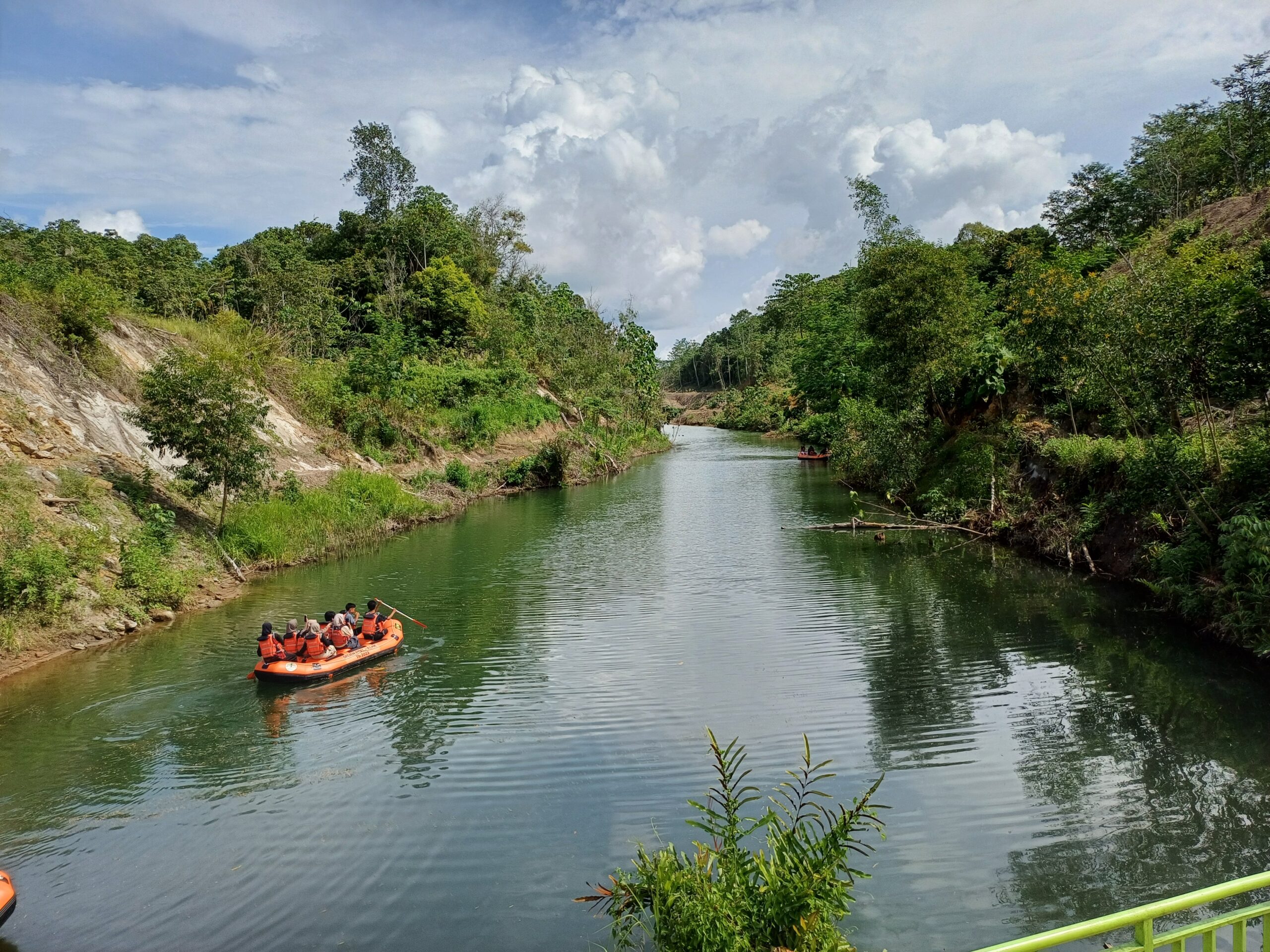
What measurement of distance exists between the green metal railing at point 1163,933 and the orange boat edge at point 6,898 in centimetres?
782

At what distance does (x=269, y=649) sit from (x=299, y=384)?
19149 mm

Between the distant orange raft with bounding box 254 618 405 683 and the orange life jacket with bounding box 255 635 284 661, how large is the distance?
11 centimetres

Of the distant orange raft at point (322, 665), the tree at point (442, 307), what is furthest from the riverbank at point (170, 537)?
the tree at point (442, 307)

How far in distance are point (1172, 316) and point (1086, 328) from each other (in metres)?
3.43

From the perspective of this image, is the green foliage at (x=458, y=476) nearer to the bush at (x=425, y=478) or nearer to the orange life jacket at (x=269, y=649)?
the bush at (x=425, y=478)

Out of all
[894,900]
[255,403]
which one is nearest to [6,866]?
[894,900]

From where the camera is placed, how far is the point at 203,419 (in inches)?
734

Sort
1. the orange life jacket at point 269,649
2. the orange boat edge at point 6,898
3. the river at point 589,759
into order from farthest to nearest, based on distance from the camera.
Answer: the orange life jacket at point 269,649 → the river at point 589,759 → the orange boat edge at point 6,898

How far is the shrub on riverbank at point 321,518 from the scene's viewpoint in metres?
20.7

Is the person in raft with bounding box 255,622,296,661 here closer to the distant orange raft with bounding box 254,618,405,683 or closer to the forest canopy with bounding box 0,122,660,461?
the distant orange raft with bounding box 254,618,405,683

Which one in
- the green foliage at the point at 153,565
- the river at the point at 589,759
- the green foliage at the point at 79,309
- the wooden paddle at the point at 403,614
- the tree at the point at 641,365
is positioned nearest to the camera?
the river at the point at 589,759

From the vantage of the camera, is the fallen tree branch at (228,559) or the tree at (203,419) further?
the fallen tree branch at (228,559)

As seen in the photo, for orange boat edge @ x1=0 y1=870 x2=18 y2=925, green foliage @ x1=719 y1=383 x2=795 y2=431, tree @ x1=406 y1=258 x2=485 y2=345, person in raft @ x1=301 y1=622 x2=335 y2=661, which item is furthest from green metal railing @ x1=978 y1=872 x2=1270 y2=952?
green foliage @ x1=719 y1=383 x2=795 y2=431

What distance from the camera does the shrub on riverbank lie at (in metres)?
20.7
